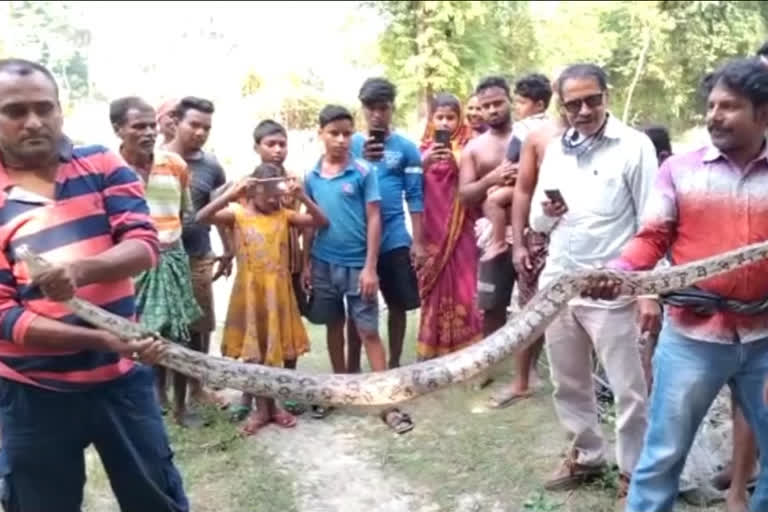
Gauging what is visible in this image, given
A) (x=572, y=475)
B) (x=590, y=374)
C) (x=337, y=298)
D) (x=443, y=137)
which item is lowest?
(x=572, y=475)

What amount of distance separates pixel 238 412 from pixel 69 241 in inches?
111

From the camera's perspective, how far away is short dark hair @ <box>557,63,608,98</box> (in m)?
3.63

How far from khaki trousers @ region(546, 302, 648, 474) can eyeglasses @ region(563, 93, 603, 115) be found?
899 millimetres

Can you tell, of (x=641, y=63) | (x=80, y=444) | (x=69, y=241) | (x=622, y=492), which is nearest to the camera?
(x=69, y=241)

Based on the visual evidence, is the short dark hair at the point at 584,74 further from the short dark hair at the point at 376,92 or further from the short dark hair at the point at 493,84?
the short dark hair at the point at 376,92

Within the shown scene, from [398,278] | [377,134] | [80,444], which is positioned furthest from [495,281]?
[80,444]

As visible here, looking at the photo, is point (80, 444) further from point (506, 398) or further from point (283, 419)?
point (506, 398)

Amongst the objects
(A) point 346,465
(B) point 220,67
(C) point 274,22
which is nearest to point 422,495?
(A) point 346,465

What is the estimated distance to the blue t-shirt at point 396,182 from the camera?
5.58 metres

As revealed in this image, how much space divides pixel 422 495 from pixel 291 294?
1.65m

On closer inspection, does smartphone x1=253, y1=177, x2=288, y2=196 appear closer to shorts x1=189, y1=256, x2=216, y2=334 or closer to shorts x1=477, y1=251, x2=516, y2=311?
shorts x1=189, y1=256, x2=216, y2=334

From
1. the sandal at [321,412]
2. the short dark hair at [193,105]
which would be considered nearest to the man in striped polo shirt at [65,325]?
the sandal at [321,412]

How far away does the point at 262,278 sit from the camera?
505cm

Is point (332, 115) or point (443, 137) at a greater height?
point (332, 115)
